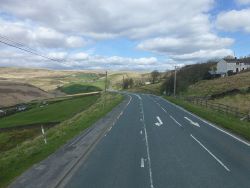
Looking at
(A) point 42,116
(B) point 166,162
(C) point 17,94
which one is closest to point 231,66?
(C) point 17,94

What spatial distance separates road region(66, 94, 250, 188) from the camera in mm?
14164

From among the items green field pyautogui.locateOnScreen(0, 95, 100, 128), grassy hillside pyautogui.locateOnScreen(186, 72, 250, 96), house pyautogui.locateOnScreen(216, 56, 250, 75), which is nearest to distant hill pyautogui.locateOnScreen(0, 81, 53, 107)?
green field pyautogui.locateOnScreen(0, 95, 100, 128)

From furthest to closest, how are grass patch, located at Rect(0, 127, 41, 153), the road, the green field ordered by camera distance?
the green field, grass patch, located at Rect(0, 127, 41, 153), the road

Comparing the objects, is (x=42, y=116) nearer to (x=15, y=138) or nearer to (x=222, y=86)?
(x=15, y=138)

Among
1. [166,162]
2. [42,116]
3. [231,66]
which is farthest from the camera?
[231,66]

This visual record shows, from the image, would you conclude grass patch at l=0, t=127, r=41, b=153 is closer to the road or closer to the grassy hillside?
the road

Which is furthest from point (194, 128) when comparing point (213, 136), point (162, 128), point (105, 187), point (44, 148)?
point (105, 187)

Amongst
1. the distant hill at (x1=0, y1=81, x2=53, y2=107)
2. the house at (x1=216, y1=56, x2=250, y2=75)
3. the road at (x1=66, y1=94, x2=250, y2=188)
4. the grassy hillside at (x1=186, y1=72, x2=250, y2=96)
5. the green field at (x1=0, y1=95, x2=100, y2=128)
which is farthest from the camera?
the house at (x1=216, y1=56, x2=250, y2=75)

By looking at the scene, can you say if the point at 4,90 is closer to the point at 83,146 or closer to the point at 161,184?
the point at 83,146

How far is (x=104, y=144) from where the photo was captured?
23797 millimetres

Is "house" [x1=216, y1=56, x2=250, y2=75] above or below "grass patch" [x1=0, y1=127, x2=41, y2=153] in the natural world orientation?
above

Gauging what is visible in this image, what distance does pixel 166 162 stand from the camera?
1794 centimetres

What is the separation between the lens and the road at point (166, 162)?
1416 cm

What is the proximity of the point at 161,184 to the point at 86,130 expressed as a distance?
18368 millimetres
